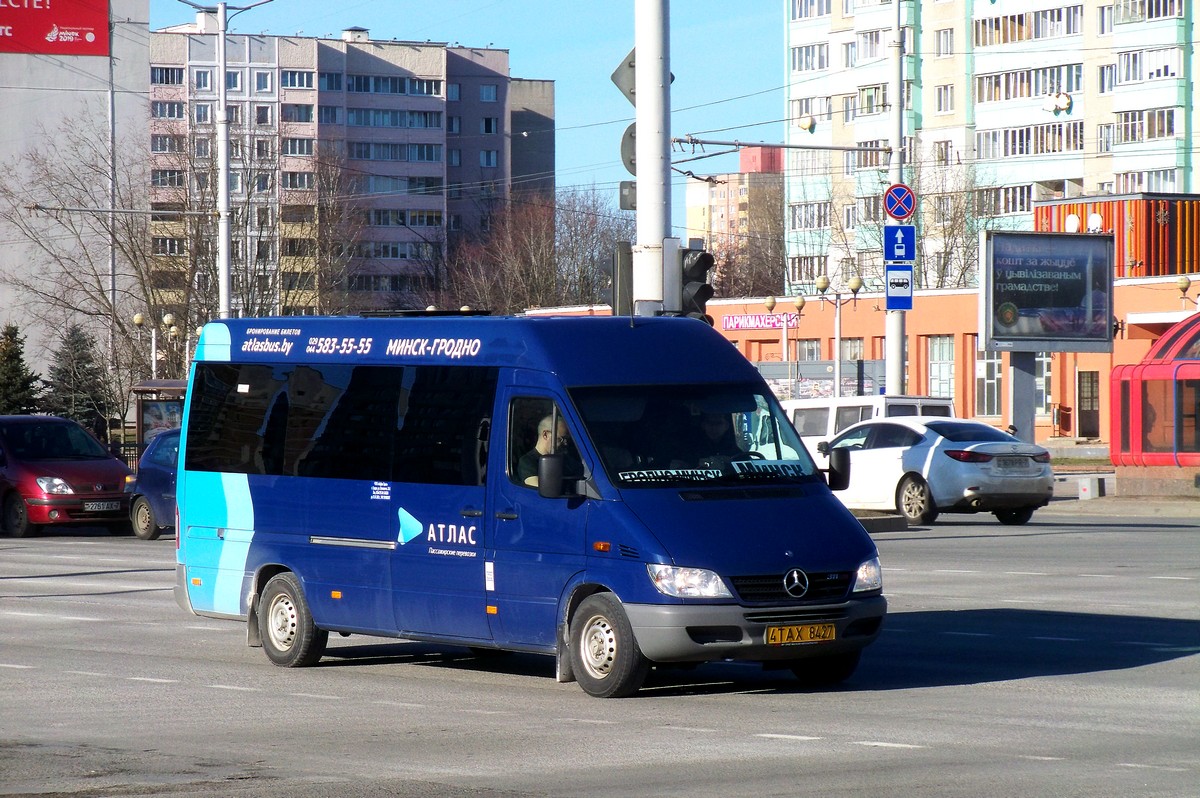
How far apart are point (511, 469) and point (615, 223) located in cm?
8720

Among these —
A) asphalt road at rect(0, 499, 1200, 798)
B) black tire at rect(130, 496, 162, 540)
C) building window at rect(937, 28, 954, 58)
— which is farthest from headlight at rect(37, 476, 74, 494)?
building window at rect(937, 28, 954, 58)

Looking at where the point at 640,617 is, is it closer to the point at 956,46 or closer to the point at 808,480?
the point at 808,480

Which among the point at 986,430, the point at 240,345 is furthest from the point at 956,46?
the point at 240,345

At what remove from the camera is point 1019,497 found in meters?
27.8

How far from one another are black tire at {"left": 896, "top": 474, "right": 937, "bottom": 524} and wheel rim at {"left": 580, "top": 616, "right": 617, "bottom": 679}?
17.7 m

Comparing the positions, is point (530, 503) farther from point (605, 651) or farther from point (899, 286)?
point (899, 286)

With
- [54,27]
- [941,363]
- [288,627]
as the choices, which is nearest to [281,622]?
[288,627]

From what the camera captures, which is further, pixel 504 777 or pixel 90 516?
pixel 90 516

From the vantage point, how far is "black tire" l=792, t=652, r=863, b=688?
37.2ft

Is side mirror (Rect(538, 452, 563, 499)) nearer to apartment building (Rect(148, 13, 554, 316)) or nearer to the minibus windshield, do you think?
the minibus windshield

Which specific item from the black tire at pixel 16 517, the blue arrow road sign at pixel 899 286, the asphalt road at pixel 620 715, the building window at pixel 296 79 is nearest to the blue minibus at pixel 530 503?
the asphalt road at pixel 620 715

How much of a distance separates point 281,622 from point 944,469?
16.5m

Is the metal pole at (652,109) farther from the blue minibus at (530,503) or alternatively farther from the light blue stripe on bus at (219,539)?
the light blue stripe on bus at (219,539)

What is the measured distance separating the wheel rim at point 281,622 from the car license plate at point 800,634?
387 cm
